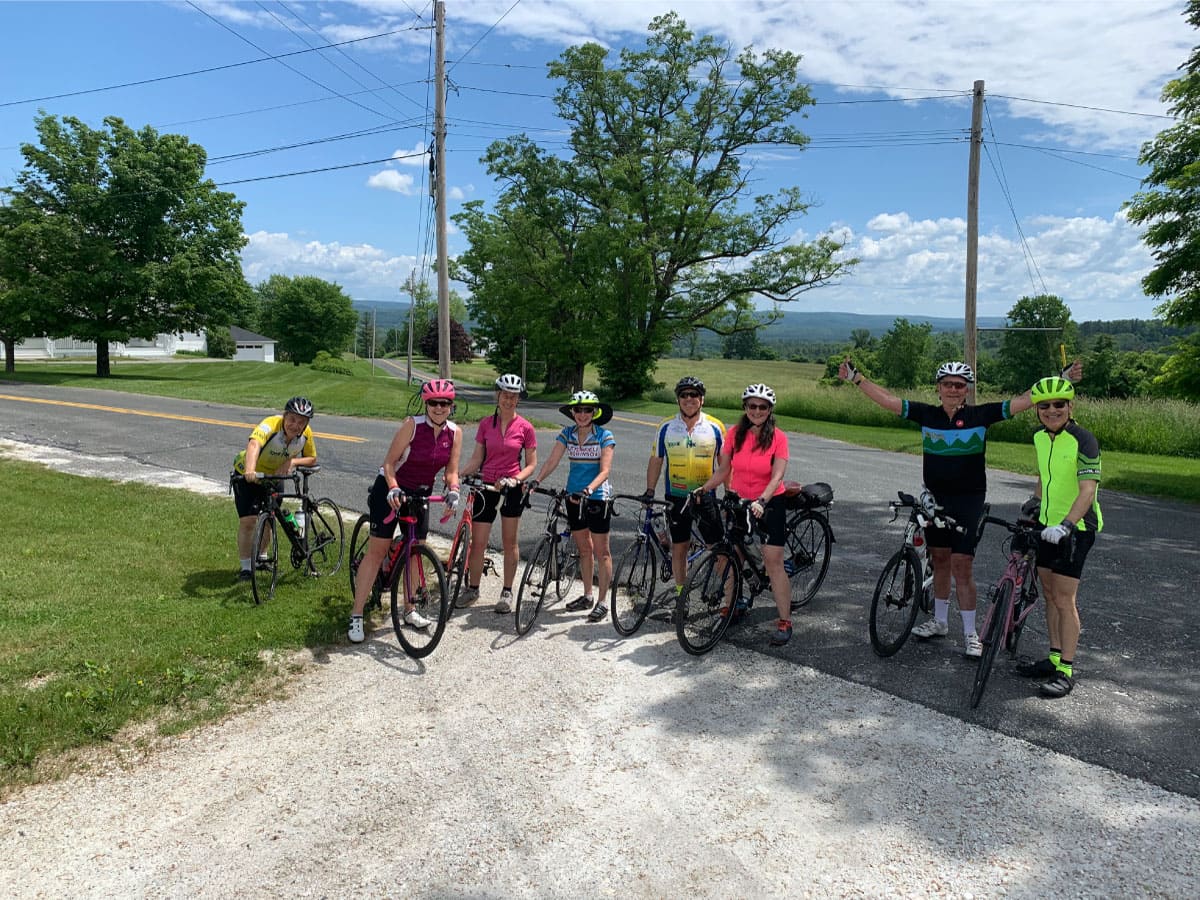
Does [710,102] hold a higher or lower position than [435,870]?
higher

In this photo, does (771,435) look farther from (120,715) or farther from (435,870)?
(120,715)

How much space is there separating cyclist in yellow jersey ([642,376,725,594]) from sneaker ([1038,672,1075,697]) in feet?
8.35

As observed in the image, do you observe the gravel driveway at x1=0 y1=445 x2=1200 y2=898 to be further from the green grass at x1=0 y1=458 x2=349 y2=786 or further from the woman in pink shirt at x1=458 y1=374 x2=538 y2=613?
the woman in pink shirt at x1=458 y1=374 x2=538 y2=613

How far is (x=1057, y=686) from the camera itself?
17.6ft

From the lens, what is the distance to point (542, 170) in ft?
143

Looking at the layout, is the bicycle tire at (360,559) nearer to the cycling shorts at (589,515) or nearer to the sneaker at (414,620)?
the sneaker at (414,620)

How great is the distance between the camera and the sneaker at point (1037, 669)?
556 centimetres

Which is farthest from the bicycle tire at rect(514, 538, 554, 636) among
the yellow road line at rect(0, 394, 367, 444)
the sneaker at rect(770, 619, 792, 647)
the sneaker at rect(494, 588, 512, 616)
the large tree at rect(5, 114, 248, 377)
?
the large tree at rect(5, 114, 248, 377)

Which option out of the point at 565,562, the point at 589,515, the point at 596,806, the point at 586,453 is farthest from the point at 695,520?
the point at 596,806

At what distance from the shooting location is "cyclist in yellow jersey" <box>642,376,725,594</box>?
6.49 m

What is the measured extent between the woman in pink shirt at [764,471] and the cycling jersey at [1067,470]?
179 centimetres

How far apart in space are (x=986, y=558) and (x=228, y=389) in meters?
31.4

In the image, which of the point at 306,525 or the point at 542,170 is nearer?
the point at 306,525

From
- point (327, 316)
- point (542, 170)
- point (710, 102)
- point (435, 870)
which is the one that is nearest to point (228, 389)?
point (542, 170)
